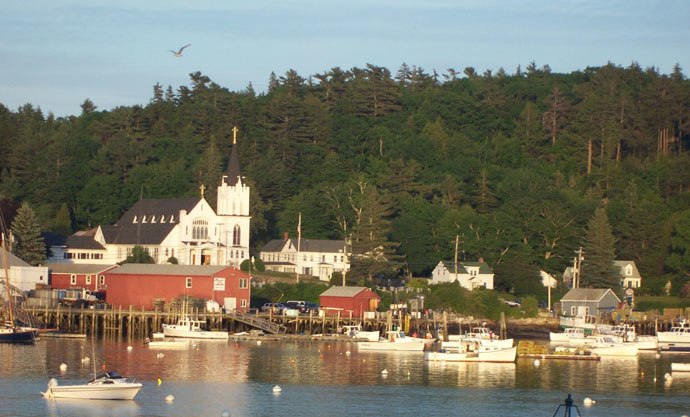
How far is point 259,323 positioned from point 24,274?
19.0 metres

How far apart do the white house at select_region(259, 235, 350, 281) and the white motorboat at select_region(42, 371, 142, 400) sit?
58176mm

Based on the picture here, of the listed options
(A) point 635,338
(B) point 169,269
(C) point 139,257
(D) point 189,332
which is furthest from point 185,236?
(A) point 635,338

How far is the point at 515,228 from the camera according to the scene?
10831 centimetres

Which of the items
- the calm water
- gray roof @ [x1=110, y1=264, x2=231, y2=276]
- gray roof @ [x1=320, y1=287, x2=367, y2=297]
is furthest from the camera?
gray roof @ [x1=320, y1=287, x2=367, y2=297]

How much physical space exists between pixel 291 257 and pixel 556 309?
2475 centimetres

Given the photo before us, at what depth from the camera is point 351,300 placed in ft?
299

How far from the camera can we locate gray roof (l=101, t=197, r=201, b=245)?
10738cm

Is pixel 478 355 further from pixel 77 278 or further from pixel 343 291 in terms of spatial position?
pixel 77 278

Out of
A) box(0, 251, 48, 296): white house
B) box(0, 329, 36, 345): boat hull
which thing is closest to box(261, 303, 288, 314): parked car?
box(0, 251, 48, 296): white house

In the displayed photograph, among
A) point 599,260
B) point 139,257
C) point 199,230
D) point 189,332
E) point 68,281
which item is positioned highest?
point 199,230

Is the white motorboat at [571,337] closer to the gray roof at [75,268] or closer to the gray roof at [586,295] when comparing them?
the gray roof at [586,295]

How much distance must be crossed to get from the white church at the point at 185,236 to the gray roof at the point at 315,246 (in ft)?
20.6

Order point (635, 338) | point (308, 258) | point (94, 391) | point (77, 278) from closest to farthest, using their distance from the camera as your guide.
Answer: point (94, 391)
point (635, 338)
point (77, 278)
point (308, 258)

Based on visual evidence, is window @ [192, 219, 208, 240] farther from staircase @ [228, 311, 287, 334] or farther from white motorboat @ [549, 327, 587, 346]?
white motorboat @ [549, 327, 587, 346]
